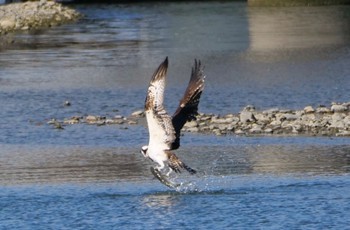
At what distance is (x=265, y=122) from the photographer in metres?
18.3

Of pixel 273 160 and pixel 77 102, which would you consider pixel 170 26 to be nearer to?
pixel 77 102

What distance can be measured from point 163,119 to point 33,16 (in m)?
36.4

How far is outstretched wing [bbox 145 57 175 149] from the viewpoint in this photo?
1220 centimetres

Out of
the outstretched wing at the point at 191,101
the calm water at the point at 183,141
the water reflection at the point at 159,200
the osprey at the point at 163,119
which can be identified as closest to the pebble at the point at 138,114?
the calm water at the point at 183,141

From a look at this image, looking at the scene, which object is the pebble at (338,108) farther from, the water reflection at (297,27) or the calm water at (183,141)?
the water reflection at (297,27)

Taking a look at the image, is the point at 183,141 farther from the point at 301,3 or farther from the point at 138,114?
the point at 301,3

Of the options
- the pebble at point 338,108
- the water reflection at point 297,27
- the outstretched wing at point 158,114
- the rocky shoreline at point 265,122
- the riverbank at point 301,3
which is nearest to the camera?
the outstretched wing at point 158,114

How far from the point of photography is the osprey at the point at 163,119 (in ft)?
40.1

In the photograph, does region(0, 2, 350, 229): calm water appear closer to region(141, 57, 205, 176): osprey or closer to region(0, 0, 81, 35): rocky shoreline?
region(141, 57, 205, 176): osprey

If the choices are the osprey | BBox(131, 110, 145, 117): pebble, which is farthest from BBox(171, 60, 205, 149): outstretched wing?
BBox(131, 110, 145, 117): pebble

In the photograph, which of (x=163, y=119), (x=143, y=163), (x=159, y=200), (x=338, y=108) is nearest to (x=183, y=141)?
(x=143, y=163)

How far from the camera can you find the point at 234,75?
2623 centimetres

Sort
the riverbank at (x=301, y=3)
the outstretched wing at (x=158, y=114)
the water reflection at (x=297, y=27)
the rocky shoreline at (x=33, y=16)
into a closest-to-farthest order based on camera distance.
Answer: the outstretched wing at (x=158, y=114), the water reflection at (x=297, y=27), the rocky shoreline at (x=33, y=16), the riverbank at (x=301, y=3)

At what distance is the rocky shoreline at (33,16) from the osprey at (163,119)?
30262mm
